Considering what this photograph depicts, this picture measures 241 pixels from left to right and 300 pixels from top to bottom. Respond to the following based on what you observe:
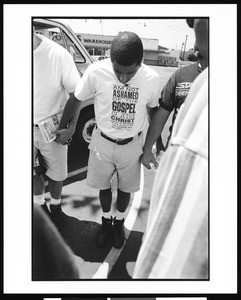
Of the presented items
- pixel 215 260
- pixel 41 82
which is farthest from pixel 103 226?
pixel 215 260

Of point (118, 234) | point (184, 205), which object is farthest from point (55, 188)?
point (184, 205)

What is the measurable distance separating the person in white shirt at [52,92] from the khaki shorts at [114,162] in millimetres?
304

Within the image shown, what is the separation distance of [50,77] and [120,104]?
0.58 metres

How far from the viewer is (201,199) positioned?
0.64 meters

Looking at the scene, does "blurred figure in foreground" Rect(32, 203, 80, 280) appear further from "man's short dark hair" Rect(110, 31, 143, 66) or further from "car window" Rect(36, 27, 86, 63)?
"car window" Rect(36, 27, 86, 63)

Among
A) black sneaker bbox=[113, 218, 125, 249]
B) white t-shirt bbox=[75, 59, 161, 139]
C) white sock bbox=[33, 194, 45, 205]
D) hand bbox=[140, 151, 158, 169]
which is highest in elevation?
white t-shirt bbox=[75, 59, 161, 139]

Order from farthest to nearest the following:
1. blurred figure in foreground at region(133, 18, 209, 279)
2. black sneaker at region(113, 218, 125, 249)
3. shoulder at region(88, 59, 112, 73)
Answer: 1. black sneaker at region(113, 218, 125, 249)
2. shoulder at region(88, 59, 112, 73)
3. blurred figure in foreground at region(133, 18, 209, 279)

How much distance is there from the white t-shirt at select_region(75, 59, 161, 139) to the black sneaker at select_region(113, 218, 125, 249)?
0.94 metres

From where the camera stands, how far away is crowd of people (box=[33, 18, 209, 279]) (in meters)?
0.65

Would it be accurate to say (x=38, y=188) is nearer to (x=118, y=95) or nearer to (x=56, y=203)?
(x=56, y=203)

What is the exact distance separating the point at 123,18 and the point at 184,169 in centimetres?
109

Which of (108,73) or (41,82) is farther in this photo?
(41,82)

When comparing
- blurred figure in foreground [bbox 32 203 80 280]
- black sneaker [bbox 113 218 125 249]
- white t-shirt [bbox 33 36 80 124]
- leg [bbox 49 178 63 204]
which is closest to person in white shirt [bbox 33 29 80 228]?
white t-shirt [bbox 33 36 80 124]

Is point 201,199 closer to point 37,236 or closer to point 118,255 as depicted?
point 37,236
